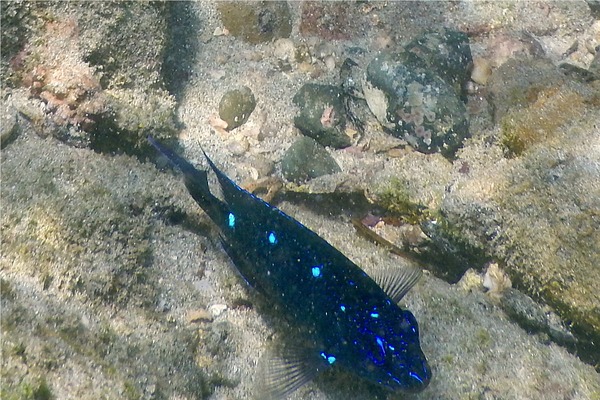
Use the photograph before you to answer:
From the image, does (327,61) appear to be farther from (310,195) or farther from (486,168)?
(486,168)

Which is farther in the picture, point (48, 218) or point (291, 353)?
point (48, 218)

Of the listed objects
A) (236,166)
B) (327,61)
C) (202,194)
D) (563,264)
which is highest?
(202,194)

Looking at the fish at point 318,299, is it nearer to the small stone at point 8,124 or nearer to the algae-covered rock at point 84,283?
the algae-covered rock at point 84,283

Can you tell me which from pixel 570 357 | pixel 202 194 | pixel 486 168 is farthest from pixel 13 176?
pixel 570 357

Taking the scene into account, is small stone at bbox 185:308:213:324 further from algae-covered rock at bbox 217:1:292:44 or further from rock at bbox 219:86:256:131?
algae-covered rock at bbox 217:1:292:44

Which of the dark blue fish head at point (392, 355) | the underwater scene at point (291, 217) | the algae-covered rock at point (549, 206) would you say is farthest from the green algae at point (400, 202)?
the dark blue fish head at point (392, 355)

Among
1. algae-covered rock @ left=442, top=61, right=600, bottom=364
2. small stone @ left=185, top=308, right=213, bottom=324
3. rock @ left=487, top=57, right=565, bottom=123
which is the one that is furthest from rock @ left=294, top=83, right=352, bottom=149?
small stone @ left=185, top=308, right=213, bottom=324
